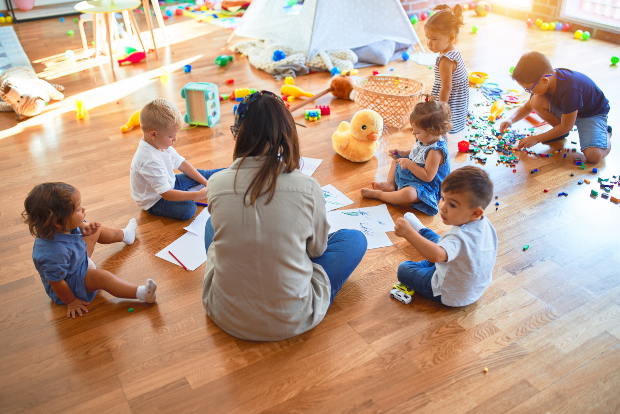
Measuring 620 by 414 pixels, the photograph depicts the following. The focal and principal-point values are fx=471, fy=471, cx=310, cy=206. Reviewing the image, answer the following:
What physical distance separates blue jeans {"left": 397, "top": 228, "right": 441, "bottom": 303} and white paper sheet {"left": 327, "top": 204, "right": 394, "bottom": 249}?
0.77 feet

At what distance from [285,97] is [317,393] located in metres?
2.30

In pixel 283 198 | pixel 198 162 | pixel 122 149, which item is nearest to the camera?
pixel 283 198

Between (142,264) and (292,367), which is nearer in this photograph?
(292,367)

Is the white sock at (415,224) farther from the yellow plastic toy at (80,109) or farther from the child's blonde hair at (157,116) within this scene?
the yellow plastic toy at (80,109)

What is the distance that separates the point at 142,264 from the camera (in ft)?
5.91

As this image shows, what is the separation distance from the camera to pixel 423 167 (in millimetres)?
2068

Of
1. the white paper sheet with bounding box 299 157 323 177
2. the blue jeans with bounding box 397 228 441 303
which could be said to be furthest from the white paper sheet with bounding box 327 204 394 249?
the white paper sheet with bounding box 299 157 323 177

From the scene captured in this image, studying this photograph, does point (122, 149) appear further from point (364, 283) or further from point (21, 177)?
point (364, 283)

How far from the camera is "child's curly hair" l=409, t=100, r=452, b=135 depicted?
1.93 metres

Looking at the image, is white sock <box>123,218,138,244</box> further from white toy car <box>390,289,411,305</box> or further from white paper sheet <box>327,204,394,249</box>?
white toy car <box>390,289,411,305</box>

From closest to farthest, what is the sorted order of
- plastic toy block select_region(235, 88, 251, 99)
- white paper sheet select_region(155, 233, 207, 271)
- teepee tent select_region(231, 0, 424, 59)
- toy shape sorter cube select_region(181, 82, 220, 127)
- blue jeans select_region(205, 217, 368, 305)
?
blue jeans select_region(205, 217, 368, 305), white paper sheet select_region(155, 233, 207, 271), toy shape sorter cube select_region(181, 82, 220, 127), plastic toy block select_region(235, 88, 251, 99), teepee tent select_region(231, 0, 424, 59)

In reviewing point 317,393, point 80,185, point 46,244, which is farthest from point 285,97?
point 317,393

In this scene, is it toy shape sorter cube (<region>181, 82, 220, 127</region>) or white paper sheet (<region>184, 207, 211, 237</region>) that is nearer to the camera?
white paper sheet (<region>184, 207, 211, 237</region>)

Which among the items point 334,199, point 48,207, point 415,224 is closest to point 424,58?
point 334,199
